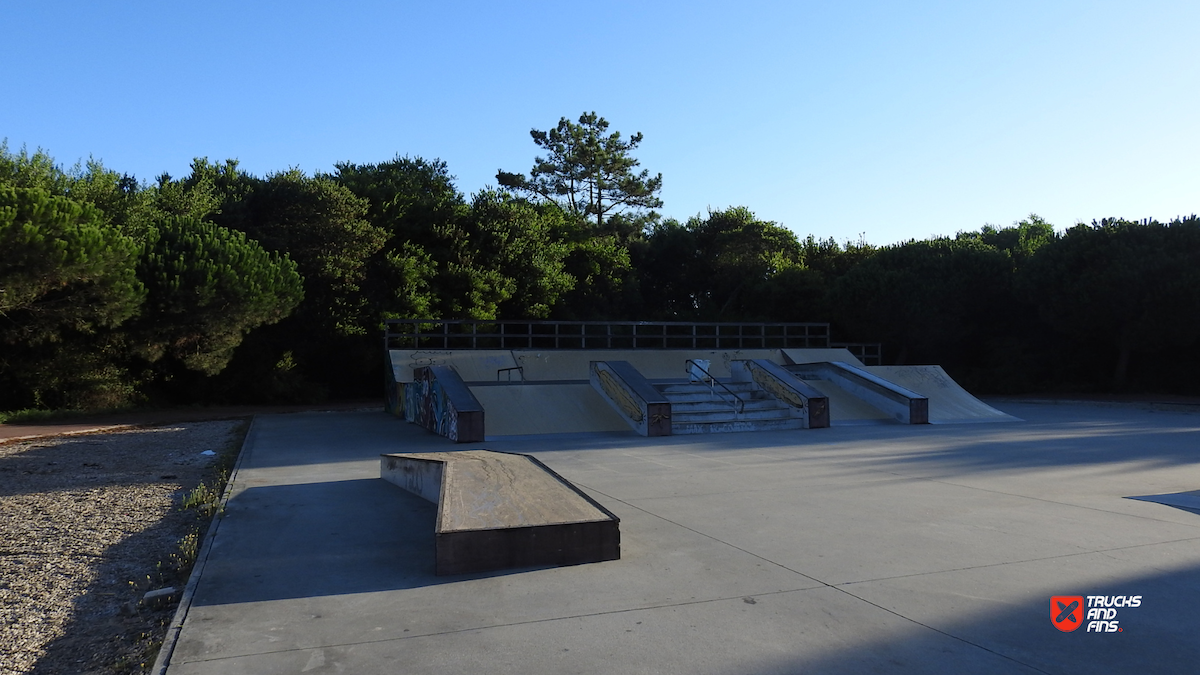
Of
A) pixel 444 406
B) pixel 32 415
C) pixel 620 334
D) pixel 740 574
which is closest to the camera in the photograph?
pixel 740 574

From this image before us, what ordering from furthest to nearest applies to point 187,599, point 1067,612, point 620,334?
point 620,334, point 187,599, point 1067,612

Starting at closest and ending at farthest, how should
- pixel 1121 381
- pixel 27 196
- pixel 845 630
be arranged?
pixel 845 630
pixel 27 196
pixel 1121 381

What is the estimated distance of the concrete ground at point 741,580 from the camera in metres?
3.74

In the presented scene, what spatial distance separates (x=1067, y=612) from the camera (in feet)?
14.0

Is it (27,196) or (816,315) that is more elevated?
(27,196)

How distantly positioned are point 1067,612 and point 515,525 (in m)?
3.24

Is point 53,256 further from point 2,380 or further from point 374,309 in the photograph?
point 374,309

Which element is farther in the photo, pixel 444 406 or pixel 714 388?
pixel 714 388

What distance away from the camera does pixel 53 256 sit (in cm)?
1684

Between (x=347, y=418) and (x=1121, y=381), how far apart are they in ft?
75.6

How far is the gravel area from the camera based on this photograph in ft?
13.7

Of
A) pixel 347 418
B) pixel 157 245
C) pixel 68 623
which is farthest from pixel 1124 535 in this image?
pixel 157 245

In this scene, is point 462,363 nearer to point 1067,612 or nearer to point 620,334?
point 620,334

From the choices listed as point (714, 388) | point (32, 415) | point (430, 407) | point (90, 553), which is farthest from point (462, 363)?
point (90, 553)
